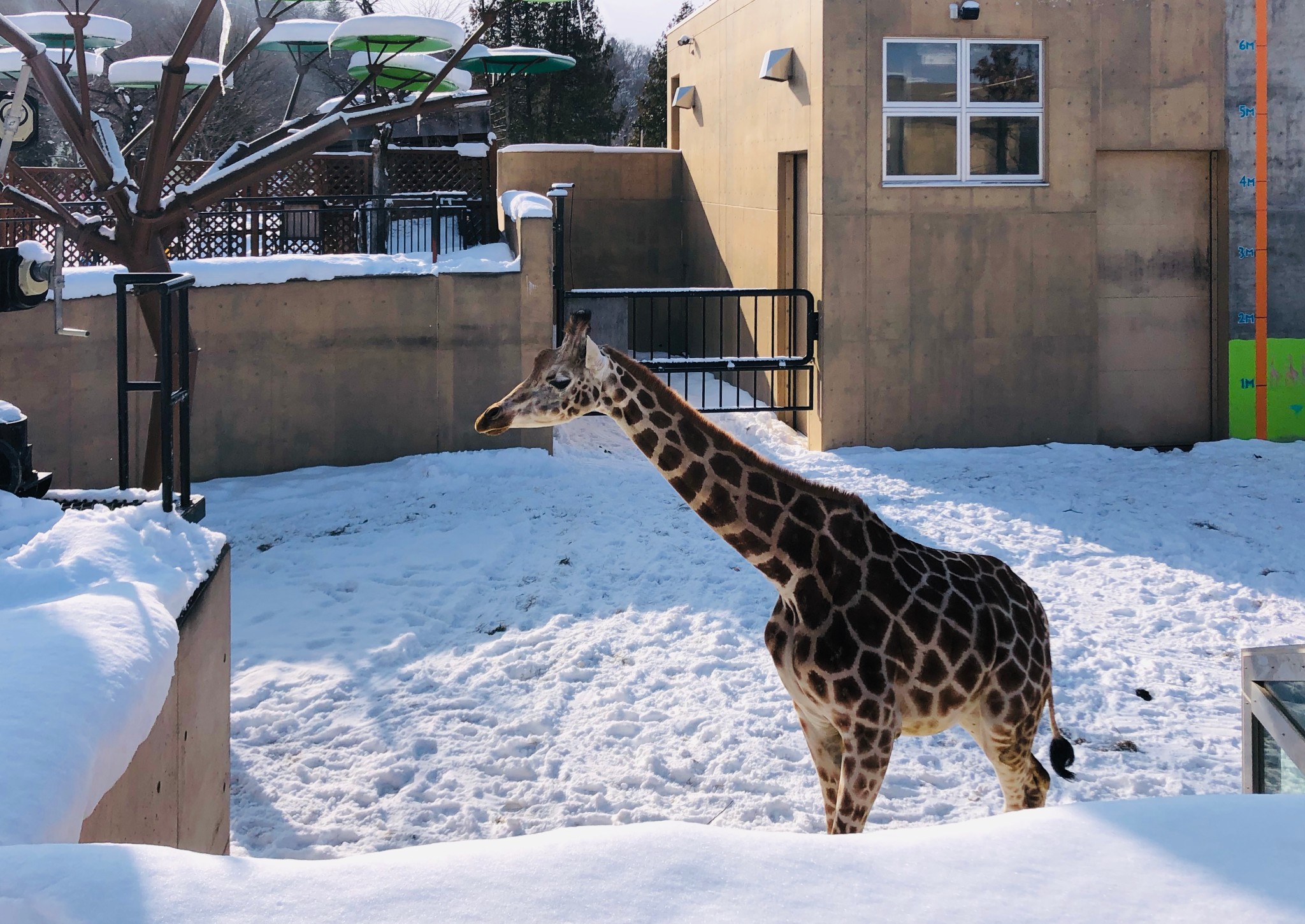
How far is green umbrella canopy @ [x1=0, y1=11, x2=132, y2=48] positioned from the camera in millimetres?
15195

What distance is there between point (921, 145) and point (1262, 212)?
351 cm

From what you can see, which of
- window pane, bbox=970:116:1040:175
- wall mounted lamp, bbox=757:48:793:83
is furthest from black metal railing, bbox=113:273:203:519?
window pane, bbox=970:116:1040:175

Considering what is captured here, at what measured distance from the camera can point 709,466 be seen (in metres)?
5.00

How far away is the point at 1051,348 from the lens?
13.5 meters

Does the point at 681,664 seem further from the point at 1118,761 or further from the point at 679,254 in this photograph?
the point at 679,254

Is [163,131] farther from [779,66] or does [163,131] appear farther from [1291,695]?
[1291,695]

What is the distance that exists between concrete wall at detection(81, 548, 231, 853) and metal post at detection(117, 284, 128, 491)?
0.64 meters

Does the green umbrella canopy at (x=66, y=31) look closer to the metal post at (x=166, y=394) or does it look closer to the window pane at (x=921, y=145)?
the window pane at (x=921, y=145)

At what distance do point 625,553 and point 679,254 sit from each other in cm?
1141

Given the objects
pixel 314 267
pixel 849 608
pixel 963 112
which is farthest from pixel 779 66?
pixel 849 608

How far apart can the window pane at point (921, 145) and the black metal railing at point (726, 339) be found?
1.62 meters

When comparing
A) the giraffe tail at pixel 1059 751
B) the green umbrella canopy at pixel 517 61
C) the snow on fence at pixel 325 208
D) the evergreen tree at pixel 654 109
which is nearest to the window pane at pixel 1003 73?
Answer: the snow on fence at pixel 325 208

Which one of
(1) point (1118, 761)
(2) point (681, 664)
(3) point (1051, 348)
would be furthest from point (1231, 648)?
(3) point (1051, 348)

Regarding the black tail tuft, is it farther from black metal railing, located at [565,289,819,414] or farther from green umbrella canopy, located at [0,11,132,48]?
green umbrella canopy, located at [0,11,132,48]
